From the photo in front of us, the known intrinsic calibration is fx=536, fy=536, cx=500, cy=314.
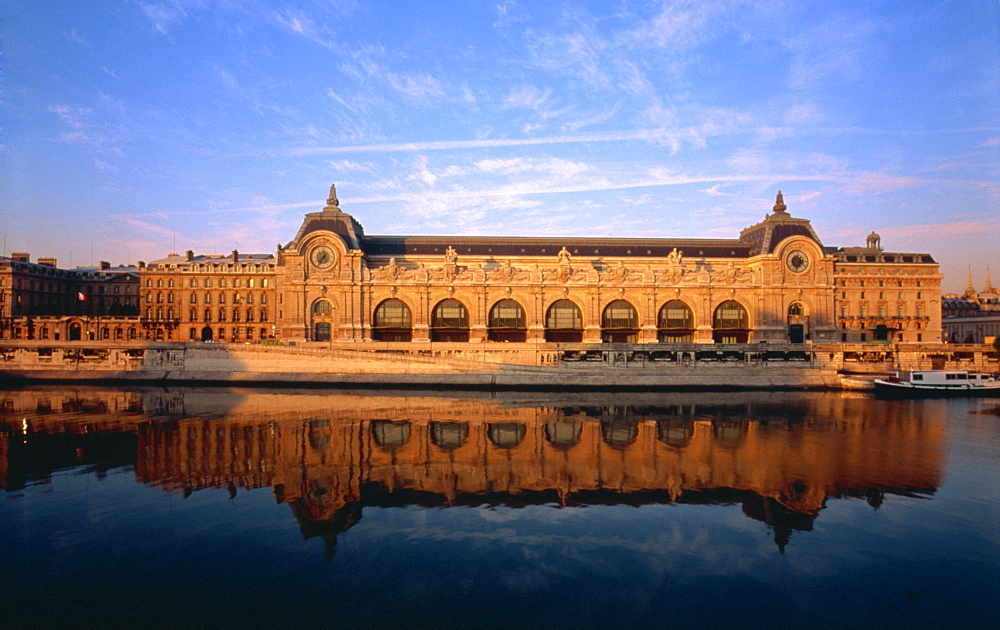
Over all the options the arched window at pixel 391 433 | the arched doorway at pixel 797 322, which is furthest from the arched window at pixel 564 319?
the arched window at pixel 391 433

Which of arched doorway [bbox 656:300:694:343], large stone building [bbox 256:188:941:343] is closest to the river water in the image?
large stone building [bbox 256:188:941:343]

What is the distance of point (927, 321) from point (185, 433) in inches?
3558

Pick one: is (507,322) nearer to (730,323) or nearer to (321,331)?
(321,331)

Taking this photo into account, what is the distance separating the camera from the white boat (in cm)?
4450

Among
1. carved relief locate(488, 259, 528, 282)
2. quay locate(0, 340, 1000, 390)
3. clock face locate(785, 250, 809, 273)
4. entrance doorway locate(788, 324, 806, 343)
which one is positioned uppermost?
clock face locate(785, 250, 809, 273)

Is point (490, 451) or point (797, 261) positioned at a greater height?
point (797, 261)

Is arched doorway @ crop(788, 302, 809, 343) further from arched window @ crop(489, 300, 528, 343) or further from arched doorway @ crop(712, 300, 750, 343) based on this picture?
arched window @ crop(489, 300, 528, 343)

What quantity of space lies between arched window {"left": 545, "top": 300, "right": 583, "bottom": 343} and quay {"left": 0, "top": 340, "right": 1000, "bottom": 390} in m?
9.92

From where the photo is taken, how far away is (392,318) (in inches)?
2434

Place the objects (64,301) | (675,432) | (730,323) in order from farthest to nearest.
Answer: (64,301), (730,323), (675,432)

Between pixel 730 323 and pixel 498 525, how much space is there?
5613 centimetres

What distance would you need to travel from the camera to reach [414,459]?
2198 centimetres

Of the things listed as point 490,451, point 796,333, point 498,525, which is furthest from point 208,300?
point 796,333

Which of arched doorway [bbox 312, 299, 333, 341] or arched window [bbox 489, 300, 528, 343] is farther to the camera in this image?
arched window [bbox 489, 300, 528, 343]
